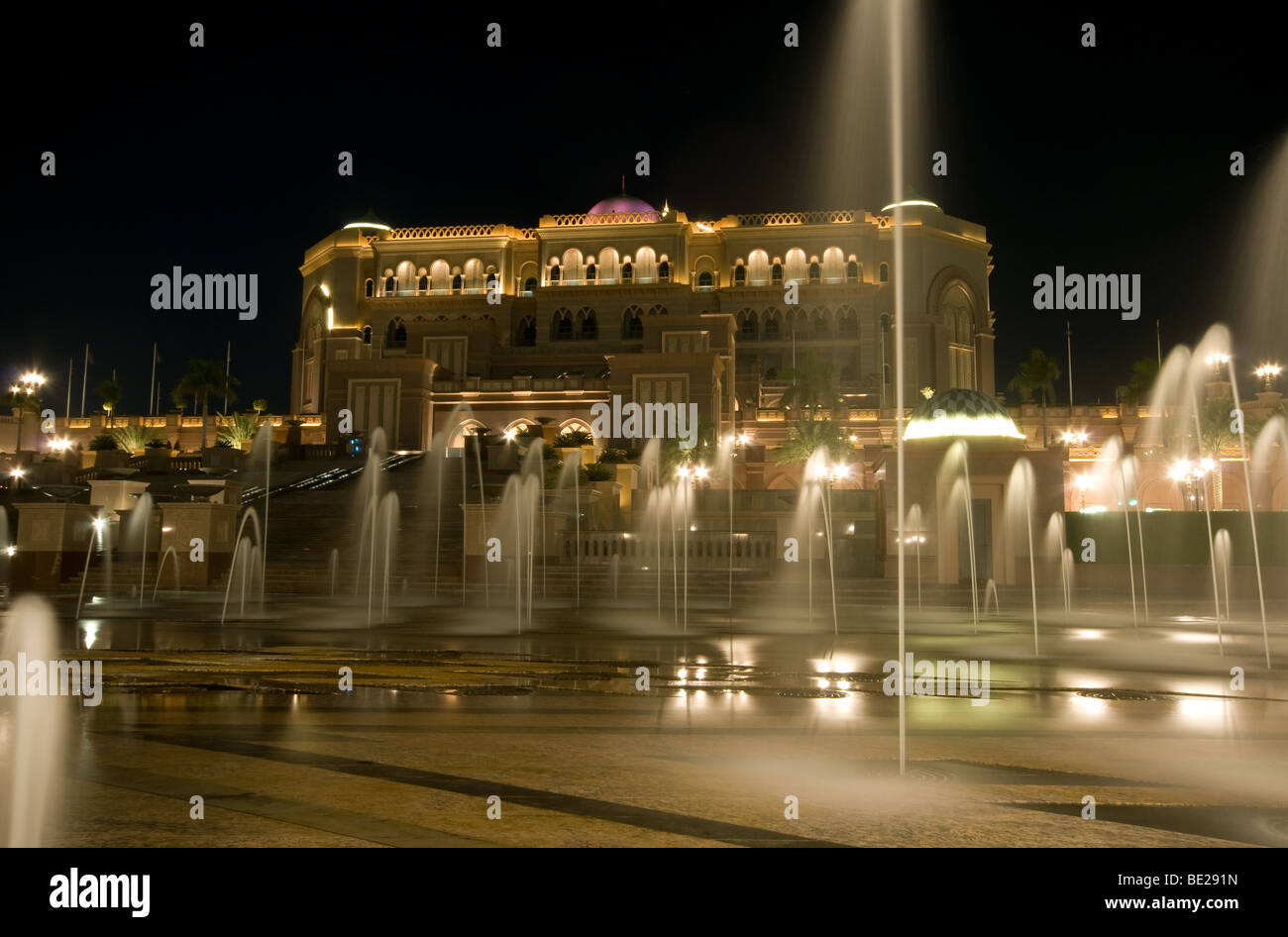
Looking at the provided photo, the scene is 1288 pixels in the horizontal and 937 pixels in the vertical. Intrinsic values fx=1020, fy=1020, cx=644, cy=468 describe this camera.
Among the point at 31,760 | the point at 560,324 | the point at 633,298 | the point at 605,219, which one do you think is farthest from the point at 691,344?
the point at 31,760

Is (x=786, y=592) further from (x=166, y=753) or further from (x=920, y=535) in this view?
(x=166, y=753)

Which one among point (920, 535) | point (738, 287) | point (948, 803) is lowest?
point (948, 803)

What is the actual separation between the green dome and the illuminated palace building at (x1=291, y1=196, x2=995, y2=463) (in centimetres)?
3238

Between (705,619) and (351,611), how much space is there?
719 centimetres

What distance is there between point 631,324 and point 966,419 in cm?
4897

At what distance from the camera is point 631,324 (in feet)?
253

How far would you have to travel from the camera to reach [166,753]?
6.85 meters

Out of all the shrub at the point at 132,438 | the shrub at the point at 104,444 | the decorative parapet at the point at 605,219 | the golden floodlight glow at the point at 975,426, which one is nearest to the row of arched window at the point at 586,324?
the decorative parapet at the point at 605,219

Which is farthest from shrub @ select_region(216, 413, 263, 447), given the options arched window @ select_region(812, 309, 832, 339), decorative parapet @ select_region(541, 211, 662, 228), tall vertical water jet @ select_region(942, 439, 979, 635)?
tall vertical water jet @ select_region(942, 439, 979, 635)

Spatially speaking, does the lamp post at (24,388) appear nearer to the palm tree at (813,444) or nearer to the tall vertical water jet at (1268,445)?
the palm tree at (813,444)

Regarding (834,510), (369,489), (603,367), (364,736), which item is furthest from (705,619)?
(603,367)

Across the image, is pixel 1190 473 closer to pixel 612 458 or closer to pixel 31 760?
pixel 612 458

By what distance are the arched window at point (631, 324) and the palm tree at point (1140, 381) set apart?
33678 millimetres

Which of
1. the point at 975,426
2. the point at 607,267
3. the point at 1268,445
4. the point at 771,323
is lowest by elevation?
the point at 975,426
